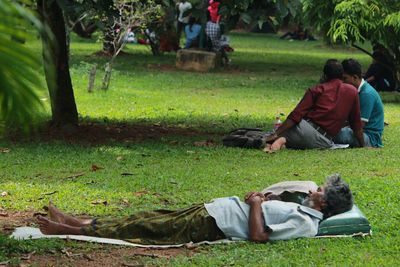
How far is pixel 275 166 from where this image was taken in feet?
29.5

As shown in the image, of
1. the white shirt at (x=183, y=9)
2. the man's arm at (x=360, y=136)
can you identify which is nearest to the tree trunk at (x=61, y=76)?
the white shirt at (x=183, y=9)

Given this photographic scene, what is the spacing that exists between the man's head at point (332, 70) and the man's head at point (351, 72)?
0.24 m

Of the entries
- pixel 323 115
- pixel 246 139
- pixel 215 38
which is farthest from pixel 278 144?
pixel 215 38

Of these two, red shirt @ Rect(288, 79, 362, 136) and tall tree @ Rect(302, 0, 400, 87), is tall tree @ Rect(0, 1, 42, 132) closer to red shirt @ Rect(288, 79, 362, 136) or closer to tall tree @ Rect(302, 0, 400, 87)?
red shirt @ Rect(288, 79, 362, 136)

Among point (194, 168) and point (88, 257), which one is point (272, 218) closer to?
point (88, 257)

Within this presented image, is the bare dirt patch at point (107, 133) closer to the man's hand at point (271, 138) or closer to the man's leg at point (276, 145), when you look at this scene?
the man's hand at point (271, 138)

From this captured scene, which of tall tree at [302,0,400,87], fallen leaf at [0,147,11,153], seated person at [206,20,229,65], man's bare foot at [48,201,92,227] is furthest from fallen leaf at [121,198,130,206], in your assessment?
seated person at [206,20,229,65]

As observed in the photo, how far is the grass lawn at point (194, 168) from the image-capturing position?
565 centimetres

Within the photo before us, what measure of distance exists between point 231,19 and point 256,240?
15.1 feet

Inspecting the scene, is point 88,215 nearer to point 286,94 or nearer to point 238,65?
point 286,94

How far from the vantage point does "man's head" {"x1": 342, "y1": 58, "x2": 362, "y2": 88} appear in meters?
10.1

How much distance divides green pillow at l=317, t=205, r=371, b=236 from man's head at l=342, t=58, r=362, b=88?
4465mm

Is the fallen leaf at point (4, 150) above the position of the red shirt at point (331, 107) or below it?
below

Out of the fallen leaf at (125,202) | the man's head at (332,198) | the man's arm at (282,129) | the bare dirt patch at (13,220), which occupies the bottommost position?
the man's arm at (282,129)
